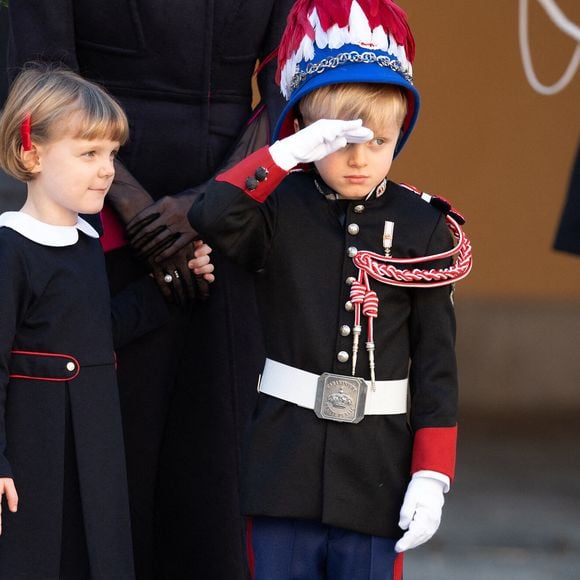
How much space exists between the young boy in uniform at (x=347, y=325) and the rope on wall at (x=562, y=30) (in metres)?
3.63

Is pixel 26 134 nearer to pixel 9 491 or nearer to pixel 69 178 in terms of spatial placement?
pixel 69 178

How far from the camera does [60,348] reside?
2.75m

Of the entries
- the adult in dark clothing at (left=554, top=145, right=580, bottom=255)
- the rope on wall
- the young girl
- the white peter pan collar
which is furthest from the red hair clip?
the rope on wall

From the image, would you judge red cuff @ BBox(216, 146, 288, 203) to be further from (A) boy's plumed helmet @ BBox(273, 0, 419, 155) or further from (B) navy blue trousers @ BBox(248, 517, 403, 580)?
(B) navy blue trousers @ BBox(248, 517, 403, 580)

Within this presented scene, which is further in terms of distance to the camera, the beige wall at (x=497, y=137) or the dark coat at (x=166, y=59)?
the beige wall at (x=497, y=137)

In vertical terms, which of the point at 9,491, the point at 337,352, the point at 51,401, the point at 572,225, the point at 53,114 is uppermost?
the point at 53,114

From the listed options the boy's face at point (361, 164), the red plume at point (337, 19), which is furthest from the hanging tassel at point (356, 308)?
the red plume at point (337, 19)

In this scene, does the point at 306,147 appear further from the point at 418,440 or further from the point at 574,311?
the point at 574,311

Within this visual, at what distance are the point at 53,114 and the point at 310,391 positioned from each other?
703mm

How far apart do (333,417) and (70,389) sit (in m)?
0.50

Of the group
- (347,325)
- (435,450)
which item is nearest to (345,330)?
(347,325)

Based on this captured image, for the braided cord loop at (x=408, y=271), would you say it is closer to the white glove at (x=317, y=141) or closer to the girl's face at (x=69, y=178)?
the white glove at (x=317, y=141)

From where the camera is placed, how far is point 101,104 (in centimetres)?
280

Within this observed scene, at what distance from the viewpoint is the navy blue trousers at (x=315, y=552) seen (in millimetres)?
2672
